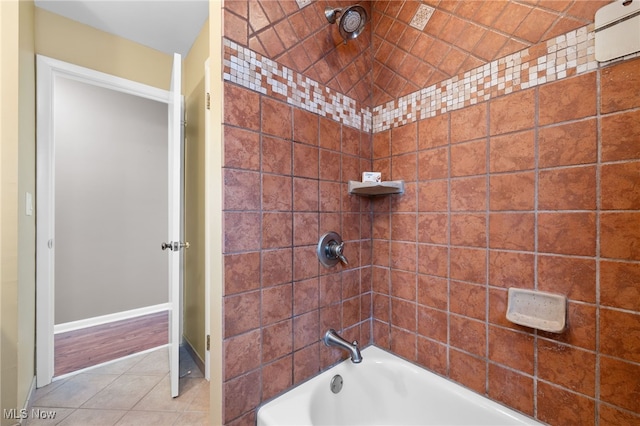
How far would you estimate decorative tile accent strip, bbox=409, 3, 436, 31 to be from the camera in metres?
1.16

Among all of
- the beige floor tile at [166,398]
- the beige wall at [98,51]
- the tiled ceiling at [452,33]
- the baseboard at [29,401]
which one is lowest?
the beige floor tile at [166,398]

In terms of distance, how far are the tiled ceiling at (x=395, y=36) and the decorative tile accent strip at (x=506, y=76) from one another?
0.03 m

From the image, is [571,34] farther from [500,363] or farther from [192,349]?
[192,349]

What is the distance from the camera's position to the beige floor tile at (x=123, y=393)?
1476 millimetres

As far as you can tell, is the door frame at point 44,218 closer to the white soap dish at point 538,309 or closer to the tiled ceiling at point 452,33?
the tiled ceiling at point 452,33

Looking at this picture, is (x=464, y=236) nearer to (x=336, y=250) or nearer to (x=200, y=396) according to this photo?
(x=336, y=250)

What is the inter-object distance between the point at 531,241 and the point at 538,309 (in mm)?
228

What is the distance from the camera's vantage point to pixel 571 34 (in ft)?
2.67

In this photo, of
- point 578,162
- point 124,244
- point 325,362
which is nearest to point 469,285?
point 578,162

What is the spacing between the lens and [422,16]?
117 centimetres

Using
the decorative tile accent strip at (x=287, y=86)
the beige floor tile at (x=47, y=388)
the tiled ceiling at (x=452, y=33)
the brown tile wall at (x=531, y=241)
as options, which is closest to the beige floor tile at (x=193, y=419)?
the beige floor tile at (x=47, y=388)

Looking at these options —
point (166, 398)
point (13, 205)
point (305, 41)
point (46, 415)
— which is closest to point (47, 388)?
point (46, 415)

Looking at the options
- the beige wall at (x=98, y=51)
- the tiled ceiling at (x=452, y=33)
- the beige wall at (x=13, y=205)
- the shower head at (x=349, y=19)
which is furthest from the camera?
the beige wall at (x=98, y=51)

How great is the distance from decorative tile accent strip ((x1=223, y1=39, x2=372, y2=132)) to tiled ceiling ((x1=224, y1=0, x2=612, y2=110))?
0.03 m
